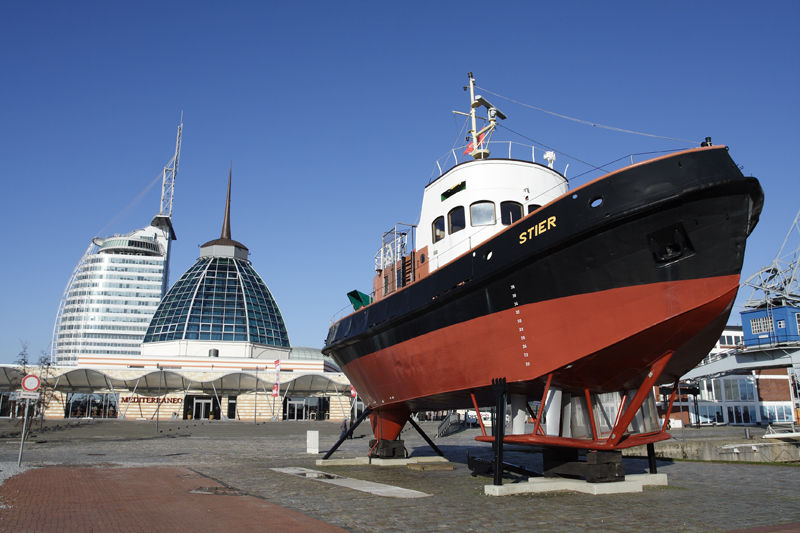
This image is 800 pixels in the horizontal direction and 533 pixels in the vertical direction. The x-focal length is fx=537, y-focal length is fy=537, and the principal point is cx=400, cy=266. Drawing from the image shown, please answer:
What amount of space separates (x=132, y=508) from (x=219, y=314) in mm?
79563

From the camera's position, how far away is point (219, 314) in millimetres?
85000

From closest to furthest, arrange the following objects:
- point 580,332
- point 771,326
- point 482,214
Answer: point 580,332, point 482,214, point 771,326

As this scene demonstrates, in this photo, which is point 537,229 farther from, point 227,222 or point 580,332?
point 227,222

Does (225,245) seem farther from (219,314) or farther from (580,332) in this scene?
(580,332)

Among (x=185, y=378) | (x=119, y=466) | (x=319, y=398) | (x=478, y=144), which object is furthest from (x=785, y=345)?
(x=185, y=378)

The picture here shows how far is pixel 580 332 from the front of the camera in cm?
1034

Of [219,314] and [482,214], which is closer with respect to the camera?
[482,214]

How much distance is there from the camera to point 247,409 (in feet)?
213

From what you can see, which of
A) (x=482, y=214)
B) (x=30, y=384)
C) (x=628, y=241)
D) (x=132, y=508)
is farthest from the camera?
(x=30, y=384)

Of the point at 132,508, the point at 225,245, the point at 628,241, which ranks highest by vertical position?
the point at 225,245

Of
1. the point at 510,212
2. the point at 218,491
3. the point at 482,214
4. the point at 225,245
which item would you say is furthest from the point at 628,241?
the point at 225,245

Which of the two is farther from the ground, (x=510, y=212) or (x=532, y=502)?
(x=510, y=212)

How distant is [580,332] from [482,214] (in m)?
4.92

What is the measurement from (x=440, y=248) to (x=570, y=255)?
5.30 metres
